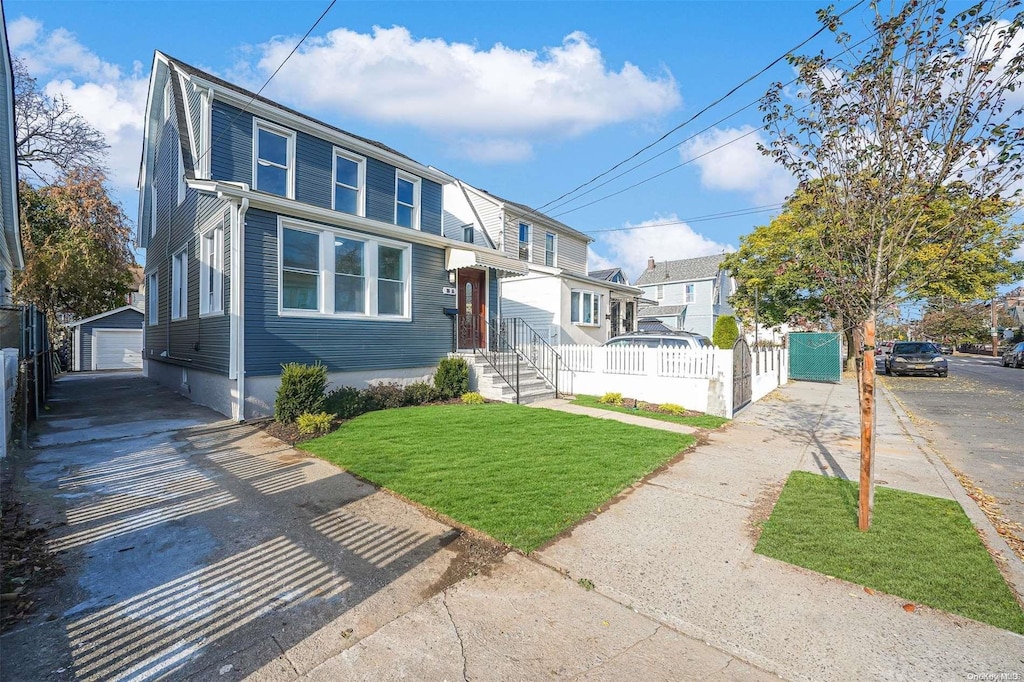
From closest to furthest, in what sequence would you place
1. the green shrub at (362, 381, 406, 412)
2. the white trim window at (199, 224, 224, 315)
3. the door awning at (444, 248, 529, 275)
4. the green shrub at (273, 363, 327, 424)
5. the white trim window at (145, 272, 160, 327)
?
the green shrub at (273, 363, 327, 424) → the white trim window at (199, 224, 224, 315) → the green shrub at (362, 381, 406, 412) → the door awning at (444, 248, 529, 275) → the white trim window at (145, 272, 160, 327)

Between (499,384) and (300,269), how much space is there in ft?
17.6

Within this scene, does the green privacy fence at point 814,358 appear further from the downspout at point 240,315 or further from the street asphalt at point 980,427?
the downspout at point 240,315

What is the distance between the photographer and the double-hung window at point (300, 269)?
381 inches

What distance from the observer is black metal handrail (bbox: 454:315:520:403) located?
40.8ft

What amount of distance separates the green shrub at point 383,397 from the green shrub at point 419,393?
5.0 inches

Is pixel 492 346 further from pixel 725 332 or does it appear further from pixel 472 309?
pixel 725 332

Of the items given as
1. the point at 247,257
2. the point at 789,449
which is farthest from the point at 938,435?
the point at 247,257

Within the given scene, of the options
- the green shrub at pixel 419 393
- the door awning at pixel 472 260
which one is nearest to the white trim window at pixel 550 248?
the door awning at pixel 472 260

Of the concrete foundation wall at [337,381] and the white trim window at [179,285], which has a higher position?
the white trim window at [179,285]

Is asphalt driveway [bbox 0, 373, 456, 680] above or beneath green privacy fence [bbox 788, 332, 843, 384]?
beneath

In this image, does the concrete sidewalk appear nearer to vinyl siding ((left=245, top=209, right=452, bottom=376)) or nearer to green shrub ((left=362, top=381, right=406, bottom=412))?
green shrub ((left=362, top=381, right=406, bottom=412))

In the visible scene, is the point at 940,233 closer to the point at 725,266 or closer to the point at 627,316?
the point at 627,316

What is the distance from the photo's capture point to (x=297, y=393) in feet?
27.2

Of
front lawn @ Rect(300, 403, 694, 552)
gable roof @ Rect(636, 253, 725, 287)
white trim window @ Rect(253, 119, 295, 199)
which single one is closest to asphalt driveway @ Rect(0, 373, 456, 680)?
front lawn @ Rect(300, 403, 694, 552)
